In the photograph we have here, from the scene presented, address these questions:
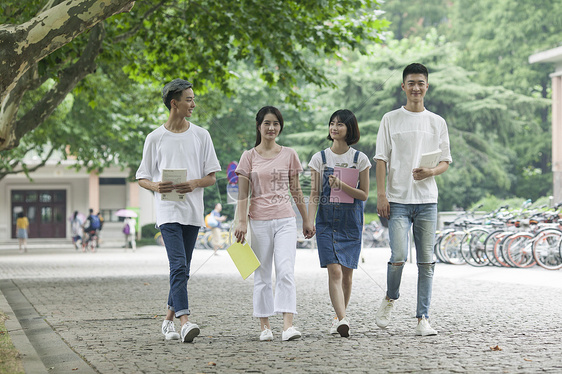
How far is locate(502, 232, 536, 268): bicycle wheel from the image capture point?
52.6 ft

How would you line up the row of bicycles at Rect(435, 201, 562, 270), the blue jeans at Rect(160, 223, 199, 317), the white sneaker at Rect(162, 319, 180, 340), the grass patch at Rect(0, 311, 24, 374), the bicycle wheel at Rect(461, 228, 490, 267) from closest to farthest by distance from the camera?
the grass patch at Rect(0, 311, 24, 374), the blue jeans at Rect(160, 223, 199, 317), the white sneaker at Rect(162, 319, 180, 340), the row of bicycles at Rect(435, 201, 562, 270), the bicycle wheel at Rect(461, 228, 490, 267)

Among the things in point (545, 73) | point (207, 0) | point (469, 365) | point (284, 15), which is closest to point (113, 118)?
point (207, 0)

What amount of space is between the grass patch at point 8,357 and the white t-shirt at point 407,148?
318 cm

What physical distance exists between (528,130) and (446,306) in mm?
33217

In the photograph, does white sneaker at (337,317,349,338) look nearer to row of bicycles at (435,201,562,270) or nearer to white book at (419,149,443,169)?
white book at (419,149,443,169)

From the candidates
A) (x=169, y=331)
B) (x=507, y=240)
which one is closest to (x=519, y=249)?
(x=507, y=240)

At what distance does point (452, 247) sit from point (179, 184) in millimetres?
12687

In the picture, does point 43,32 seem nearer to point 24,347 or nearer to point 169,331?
point 24,347

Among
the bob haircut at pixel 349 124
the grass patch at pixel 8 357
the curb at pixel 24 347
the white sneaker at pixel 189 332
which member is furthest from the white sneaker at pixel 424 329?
the grass patch at pixel 8 357

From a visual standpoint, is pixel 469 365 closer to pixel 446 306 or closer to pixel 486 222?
pixel 446 306

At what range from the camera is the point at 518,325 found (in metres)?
7.38

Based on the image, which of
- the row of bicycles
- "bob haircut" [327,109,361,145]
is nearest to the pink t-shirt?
"bob haircut" [327,109,361,145]

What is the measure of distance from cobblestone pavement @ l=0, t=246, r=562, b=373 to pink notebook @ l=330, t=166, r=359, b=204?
112 cm

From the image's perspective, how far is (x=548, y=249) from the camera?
15648mm
